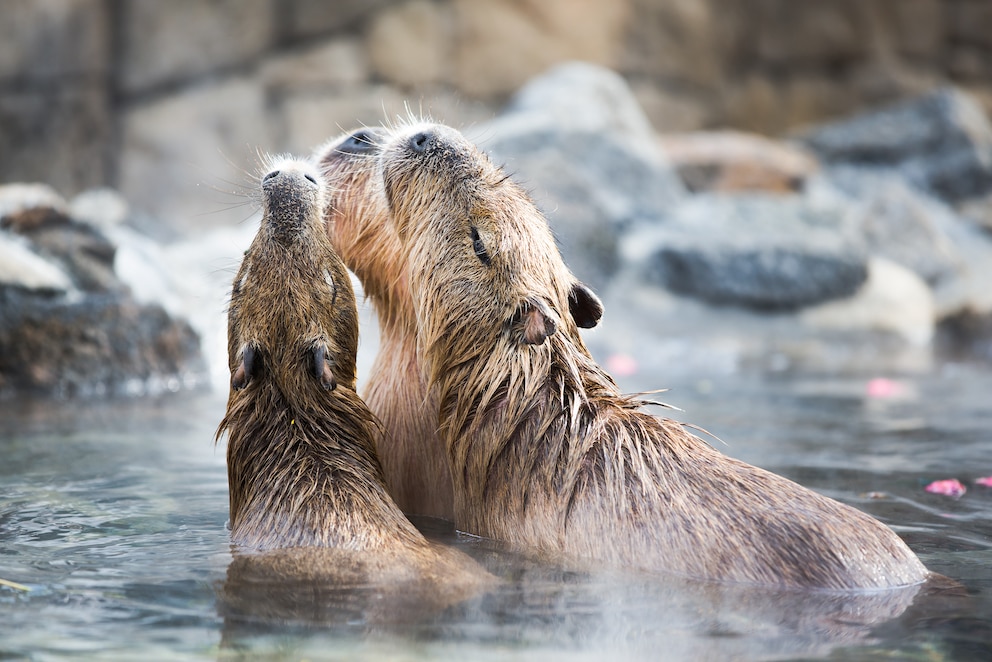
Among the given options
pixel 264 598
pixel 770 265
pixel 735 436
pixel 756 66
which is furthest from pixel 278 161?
pixel 756 66

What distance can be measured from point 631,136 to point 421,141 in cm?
893

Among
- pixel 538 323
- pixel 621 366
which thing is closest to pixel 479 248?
pixel 538 323

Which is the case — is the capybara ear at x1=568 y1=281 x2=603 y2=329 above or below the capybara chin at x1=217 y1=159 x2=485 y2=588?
above

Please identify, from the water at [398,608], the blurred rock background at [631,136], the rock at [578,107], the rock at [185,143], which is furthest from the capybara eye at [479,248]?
the rock at [185,143]

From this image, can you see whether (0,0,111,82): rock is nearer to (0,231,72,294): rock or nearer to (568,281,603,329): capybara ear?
(0,231,72,294): rock

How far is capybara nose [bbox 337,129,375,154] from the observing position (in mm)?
4051

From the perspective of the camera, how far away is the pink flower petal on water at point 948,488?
4358 mm

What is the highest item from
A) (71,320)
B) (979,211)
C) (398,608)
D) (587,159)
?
(979,211)

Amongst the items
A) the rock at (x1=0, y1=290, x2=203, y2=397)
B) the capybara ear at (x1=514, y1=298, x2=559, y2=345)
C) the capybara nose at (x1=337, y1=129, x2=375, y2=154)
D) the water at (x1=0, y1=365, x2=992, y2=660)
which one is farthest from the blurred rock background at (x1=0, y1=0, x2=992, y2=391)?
the capybara ear at (x1=514, y1=298, x2=559, y2=345)

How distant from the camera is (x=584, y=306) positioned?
3.74 meters

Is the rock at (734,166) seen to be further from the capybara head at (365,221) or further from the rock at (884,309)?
the capybara head at (365,221)

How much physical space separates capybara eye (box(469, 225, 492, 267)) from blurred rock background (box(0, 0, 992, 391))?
12.4ft

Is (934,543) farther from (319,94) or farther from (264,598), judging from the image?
(319,94)

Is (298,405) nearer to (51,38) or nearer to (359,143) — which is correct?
(359,143)
